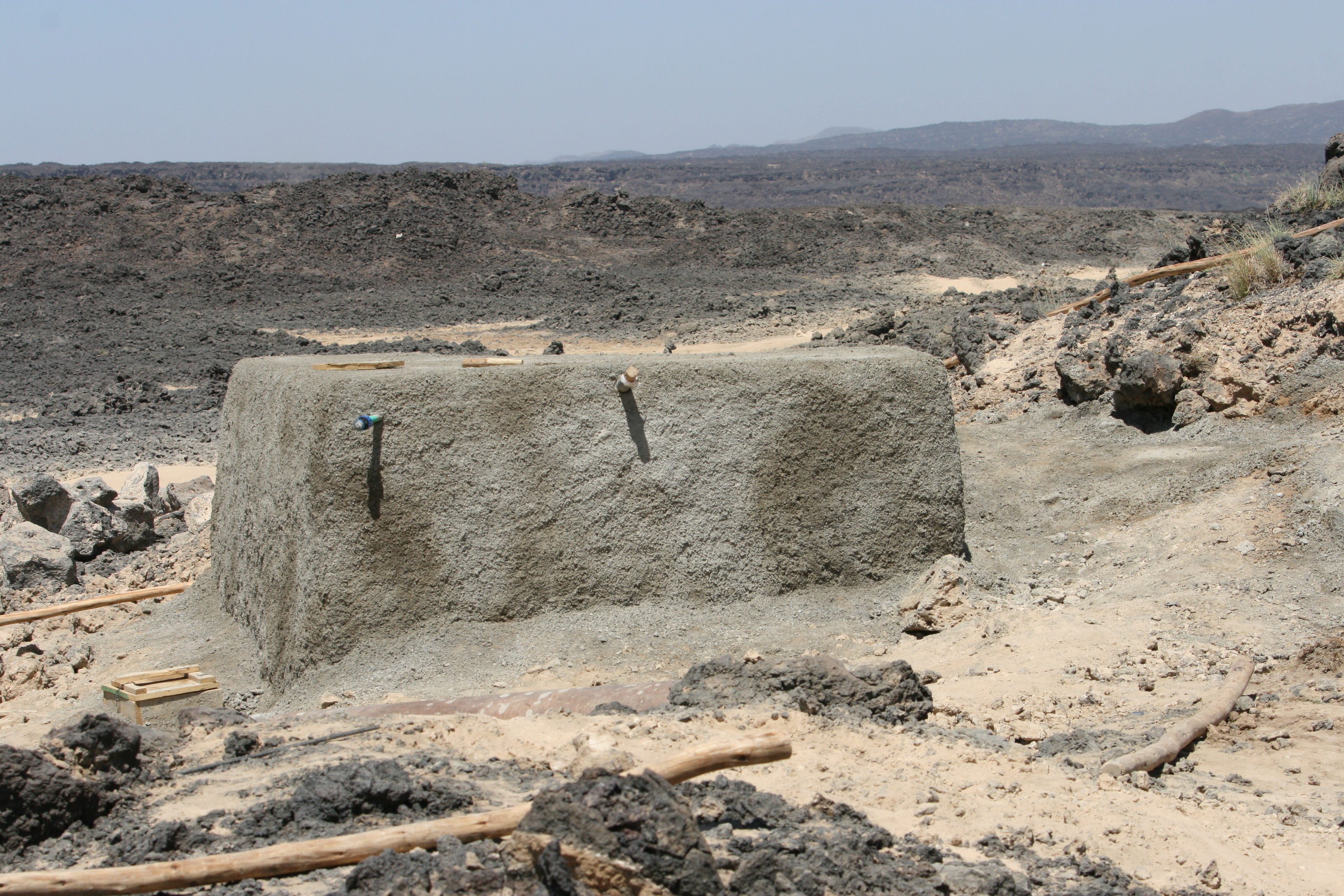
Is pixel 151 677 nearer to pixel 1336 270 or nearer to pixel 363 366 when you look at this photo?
pixel 363 366

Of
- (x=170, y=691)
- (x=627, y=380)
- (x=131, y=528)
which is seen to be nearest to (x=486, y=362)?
(x=627, y=380)

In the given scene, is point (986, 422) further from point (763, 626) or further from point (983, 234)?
point (983, 234)

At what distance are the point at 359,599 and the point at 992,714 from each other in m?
2.84

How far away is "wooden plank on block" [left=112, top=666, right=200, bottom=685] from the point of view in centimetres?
495

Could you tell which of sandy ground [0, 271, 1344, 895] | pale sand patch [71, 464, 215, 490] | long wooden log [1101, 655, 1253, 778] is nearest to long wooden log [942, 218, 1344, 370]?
sandy ground [0, 271, 1344, 895]

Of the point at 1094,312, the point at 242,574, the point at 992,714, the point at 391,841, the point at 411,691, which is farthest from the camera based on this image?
the point at 1094,312

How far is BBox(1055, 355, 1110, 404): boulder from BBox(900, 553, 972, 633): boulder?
3.94 metres

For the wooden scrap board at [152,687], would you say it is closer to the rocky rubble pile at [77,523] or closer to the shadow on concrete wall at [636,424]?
the shadow on concrete wall at [636,424]

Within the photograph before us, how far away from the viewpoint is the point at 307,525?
4922 mm

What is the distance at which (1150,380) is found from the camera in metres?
8.19

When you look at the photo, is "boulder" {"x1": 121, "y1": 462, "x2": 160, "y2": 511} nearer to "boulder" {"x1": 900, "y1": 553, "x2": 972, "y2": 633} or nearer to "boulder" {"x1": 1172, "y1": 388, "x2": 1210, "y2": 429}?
"boulder" {"x1": 900, "y1": 553, "x2": 972, "y2": 633}

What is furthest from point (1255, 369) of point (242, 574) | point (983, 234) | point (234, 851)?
point (983, 234)

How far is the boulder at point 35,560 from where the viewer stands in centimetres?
730

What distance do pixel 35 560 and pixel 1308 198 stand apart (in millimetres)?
14301
